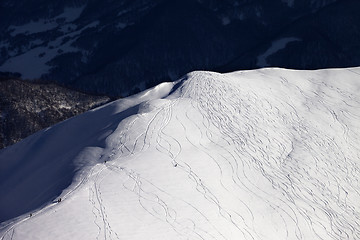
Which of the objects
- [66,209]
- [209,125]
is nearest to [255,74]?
[209,125]

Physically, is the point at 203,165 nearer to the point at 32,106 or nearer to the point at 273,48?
the point at 32,106

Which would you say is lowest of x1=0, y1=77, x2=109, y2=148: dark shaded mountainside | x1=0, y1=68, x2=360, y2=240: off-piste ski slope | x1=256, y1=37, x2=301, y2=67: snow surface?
x1=256, y1=37, x2=301, y2=67: snow surface

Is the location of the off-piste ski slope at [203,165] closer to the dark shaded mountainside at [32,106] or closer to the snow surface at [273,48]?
the dark shaded mountainside at [32,106]

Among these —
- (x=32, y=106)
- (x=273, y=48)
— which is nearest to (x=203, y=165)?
(x=32, y=106)

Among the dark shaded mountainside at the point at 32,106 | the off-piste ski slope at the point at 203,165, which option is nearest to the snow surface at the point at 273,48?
the dark shaded mountainside at the point at 32,106

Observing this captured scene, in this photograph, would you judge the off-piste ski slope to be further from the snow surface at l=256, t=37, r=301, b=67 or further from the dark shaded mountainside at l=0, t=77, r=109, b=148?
the snow surface at l=256, t=37, r=301, b=67

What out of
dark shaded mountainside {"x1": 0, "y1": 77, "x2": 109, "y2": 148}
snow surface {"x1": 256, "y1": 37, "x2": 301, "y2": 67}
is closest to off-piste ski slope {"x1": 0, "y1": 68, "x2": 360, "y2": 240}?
dark shaded mountainside {"x1": 0, "y1": 77, "x2": 109, "y2": 148}
